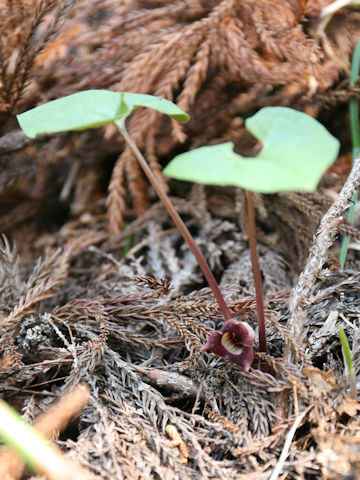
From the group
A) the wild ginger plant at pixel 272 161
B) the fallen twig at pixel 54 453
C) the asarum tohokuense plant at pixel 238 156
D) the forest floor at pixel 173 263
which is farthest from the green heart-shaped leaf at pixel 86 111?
the fallen twig at pixel 54 453

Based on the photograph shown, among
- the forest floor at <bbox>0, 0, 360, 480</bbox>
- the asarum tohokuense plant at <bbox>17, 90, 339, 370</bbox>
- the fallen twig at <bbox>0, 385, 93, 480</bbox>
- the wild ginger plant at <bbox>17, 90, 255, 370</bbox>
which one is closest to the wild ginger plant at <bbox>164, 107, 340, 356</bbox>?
the asarum tohokuense plant at <bbox>17, 90, 339, 370</bbox>

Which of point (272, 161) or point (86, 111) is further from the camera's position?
point (86, 111)

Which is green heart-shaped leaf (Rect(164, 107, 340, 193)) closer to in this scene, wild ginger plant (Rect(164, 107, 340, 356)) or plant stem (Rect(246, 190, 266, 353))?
wild ginger plant (Rect(164, 107, 340, 356))

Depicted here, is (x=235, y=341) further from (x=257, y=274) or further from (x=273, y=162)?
(x=273, y=162)

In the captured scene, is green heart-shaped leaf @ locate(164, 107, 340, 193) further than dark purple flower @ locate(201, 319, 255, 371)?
No

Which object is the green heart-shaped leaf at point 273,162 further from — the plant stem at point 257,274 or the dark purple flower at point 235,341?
the dark purple flower at point 235,341

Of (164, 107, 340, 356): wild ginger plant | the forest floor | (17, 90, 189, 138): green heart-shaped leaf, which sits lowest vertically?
the forest floor

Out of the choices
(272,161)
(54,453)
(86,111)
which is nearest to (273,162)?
(272,161)

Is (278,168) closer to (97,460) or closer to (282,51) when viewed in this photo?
(97,460)

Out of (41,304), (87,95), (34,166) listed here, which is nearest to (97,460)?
(41,304)

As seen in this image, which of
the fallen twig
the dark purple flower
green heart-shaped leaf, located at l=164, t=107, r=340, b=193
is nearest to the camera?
green heart-shaped leaf, located at l=164, t=107, r=340, b=193
